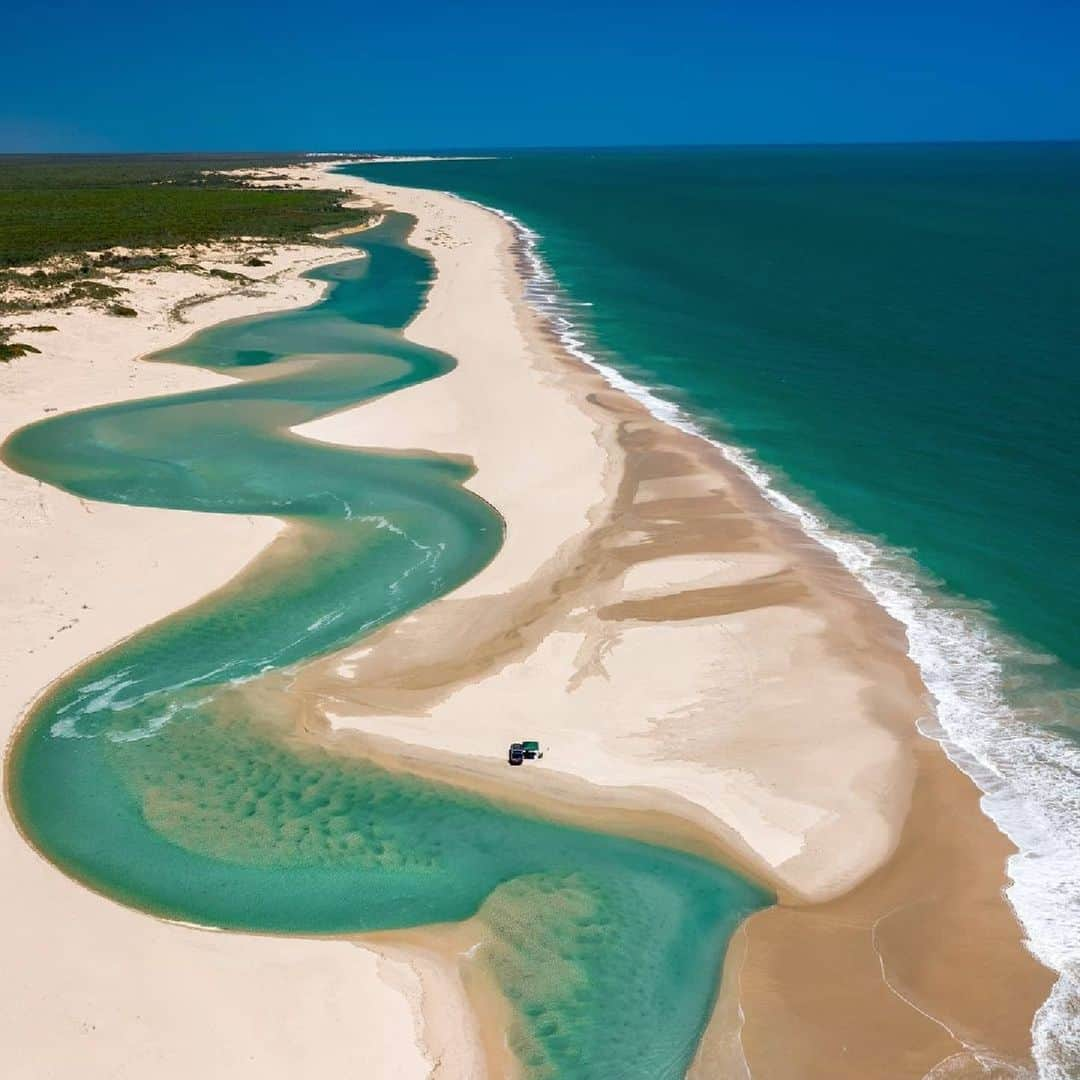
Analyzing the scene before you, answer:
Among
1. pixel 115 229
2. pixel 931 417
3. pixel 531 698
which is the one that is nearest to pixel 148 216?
pixel 115 229

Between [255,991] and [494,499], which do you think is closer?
[255,991]

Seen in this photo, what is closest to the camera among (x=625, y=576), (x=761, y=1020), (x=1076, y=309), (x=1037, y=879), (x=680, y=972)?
(x=761, y=1020)

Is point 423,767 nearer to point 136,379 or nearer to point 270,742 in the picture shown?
point 270,742

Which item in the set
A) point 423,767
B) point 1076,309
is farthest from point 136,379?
point 1076,309

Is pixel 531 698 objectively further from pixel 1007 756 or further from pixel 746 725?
pixel 1007 756

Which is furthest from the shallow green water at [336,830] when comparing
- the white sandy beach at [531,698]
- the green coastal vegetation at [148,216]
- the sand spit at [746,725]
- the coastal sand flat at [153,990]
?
the green coastal vegetation at [148,216]

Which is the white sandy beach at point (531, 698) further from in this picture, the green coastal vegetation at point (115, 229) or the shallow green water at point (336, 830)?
the green coastal vegetation at point (115, 229)

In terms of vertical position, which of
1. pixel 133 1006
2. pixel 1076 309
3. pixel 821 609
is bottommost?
pixel 133 1006
